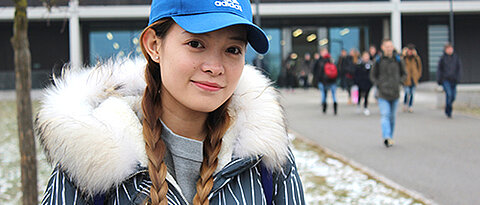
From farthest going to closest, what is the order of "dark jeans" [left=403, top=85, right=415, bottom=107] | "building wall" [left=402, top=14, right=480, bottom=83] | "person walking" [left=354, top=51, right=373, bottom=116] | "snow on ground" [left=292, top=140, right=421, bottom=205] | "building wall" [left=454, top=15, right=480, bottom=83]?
1. "building wall" [left=454, top=15, right=480, bottom=83]
2. "building wall" [left=402, top=14, right=480, bottom=83]
3. "dark jeans" [left=403, top=85, right=415, bottom=107]
4. "person walking" [left=354, top=51, right=373, bottom=116]
5. "snow on ground" [left=292, top=140, right=421, bottom=205]

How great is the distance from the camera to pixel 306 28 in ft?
101

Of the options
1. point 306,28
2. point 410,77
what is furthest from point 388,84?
point 306,28

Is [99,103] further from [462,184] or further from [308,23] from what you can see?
[308,23]

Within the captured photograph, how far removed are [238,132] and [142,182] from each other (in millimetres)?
386

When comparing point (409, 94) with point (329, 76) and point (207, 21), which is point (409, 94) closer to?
point (329, 76)

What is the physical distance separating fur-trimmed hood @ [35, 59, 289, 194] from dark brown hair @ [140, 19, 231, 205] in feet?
0.10

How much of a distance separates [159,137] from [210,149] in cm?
18

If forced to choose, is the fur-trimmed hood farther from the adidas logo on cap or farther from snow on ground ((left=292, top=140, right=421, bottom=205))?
snow on ground ((left=292, top=140, right=421, bottom=205))

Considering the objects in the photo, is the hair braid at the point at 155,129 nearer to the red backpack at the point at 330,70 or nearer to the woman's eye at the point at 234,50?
the woman's eye at the point at 234,50

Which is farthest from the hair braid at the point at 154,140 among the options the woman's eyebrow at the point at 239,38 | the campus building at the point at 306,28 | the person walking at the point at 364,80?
the campus building at the point at 306,28

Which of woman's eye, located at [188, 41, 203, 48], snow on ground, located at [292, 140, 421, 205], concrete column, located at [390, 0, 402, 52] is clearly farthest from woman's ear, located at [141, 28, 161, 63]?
concrete column, located at [390, 0, 402, 52]

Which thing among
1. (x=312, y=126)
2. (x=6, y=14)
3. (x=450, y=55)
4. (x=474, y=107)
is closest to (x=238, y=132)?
(x=312, y=126)

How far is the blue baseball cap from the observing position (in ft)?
4.63

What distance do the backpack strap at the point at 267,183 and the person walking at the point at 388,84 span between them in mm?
7061
